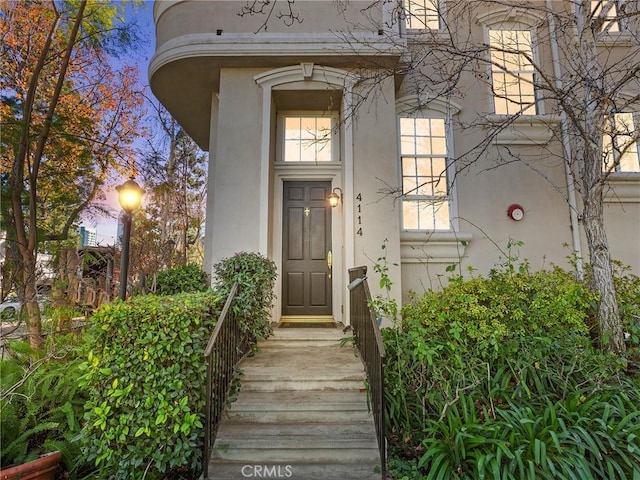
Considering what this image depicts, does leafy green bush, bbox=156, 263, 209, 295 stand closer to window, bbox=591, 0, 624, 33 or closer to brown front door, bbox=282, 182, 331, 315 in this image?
brown front door, bbox=282, 182, 331, 315

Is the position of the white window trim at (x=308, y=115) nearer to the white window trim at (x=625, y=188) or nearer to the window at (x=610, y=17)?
the window at (x=610, y=17)

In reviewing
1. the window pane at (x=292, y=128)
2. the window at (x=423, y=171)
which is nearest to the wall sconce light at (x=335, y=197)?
the window at (x=423, y=171)

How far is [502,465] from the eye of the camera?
2.31m

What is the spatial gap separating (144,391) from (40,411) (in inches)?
57.3

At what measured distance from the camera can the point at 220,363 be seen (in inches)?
117

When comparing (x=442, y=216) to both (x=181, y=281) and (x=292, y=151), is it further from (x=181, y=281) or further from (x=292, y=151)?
(x=181, y=281)

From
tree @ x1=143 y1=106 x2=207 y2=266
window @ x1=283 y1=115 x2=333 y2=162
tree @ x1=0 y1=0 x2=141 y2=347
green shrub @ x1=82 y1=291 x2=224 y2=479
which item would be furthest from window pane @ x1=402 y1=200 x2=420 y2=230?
tree @ x1=143 y1=106 x2=207 y2=266

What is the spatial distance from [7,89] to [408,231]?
28.7ft

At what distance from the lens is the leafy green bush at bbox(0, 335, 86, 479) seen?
2.71m

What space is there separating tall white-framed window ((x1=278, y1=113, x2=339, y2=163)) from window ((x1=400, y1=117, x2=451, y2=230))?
1.35 m

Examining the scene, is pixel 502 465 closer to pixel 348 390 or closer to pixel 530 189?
pixel 348 390

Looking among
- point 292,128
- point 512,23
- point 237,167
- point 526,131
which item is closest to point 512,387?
point 237,167
